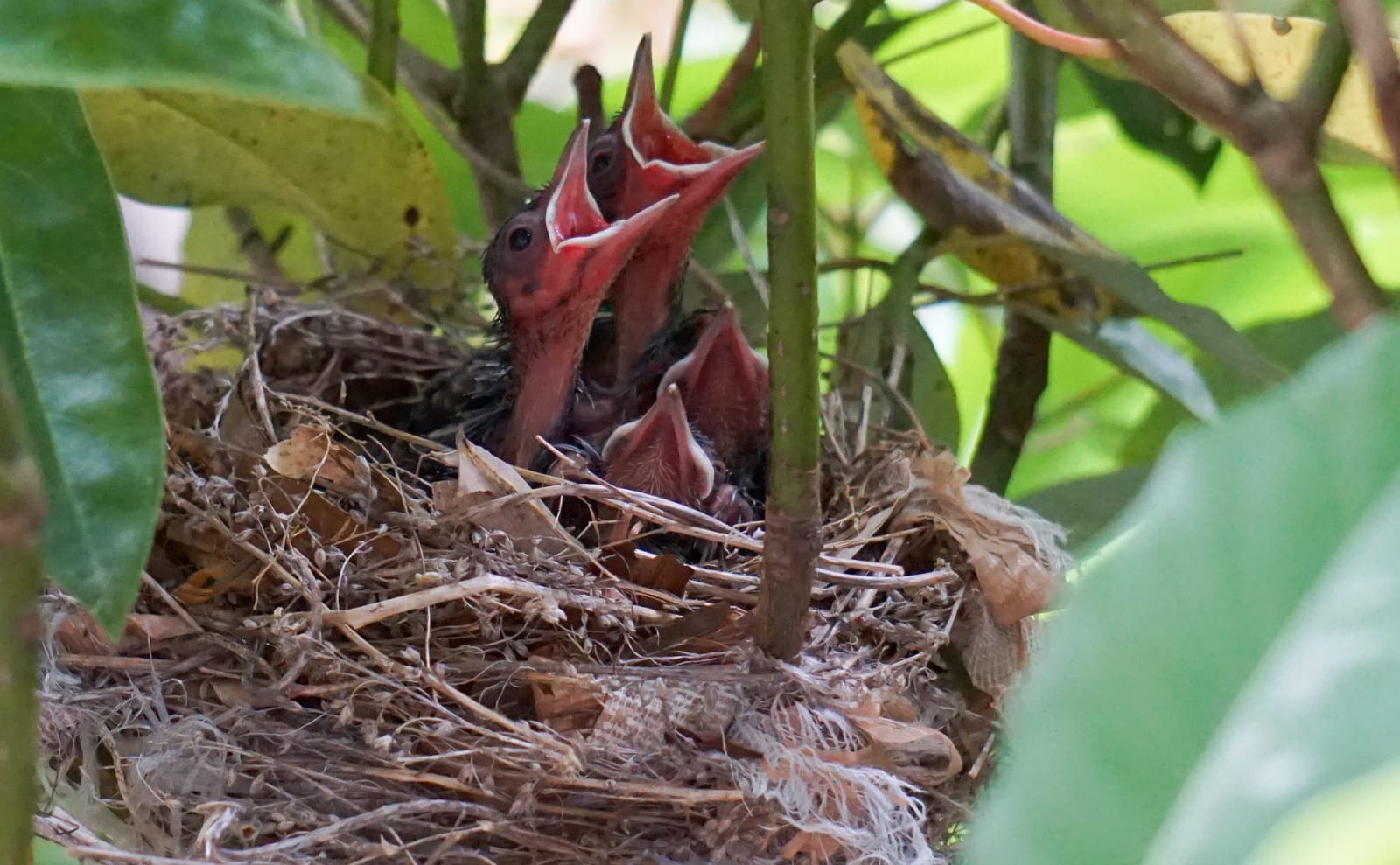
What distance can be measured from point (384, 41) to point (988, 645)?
0.70m

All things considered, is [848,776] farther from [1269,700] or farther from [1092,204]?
[1092,204]

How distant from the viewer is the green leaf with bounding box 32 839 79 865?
610 millimetres

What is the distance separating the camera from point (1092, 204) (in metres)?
1.54

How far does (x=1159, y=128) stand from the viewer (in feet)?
4.02

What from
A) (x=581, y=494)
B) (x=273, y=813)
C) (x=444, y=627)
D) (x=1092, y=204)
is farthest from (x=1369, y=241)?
(x=273, y=813)

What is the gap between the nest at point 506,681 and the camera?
669mm

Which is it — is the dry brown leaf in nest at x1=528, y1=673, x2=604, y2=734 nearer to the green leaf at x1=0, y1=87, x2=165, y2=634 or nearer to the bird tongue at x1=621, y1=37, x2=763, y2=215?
the green leaf at x1=0, y1=87, x2=165, y2=634

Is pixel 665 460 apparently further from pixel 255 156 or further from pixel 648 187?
pixel 255 156

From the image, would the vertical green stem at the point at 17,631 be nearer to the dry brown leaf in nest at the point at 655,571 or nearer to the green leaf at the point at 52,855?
the green leaf at the point at 52,855

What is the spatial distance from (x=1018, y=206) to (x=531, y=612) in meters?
0.61

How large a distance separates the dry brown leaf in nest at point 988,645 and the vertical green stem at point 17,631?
57 centimetres

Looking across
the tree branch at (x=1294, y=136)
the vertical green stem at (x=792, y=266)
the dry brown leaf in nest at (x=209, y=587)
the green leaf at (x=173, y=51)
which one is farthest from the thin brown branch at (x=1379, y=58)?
the dry brown leaf in nest at (x=209, y=587)

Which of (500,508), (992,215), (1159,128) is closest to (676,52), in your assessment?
(992,215)

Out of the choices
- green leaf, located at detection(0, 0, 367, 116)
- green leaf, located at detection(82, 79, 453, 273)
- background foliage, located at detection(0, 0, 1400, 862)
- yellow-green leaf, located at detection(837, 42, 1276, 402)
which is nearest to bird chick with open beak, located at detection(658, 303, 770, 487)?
background foliage, located at detection(0, 0, 1400, 862)
